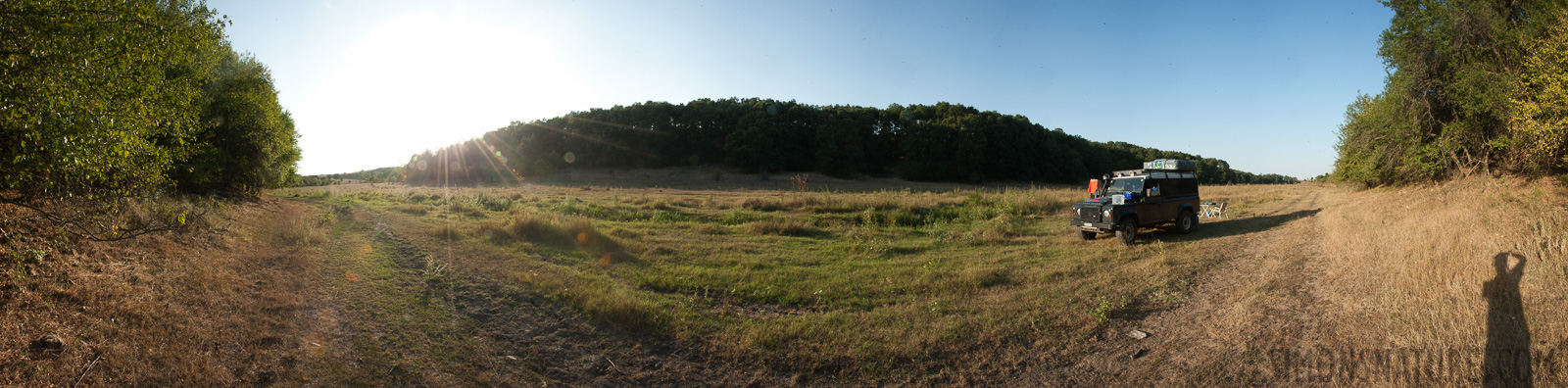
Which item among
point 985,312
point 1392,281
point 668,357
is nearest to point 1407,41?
point 1392,281

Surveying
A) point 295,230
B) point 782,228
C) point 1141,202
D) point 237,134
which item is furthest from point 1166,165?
point 237,134

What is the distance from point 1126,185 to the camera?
45.4ft

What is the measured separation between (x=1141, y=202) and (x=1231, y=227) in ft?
13.8

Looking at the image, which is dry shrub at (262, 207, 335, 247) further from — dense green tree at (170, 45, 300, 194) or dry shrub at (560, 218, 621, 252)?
dense green tree at (170, 45, 300, 194)

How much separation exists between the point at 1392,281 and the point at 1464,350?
7.51 feet

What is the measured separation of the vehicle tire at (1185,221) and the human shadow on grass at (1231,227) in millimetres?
153

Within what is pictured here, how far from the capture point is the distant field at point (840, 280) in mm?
5719

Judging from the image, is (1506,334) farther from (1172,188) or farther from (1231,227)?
(1231,227)

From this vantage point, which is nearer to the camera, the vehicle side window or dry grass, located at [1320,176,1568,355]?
dry grass, located at [1320,176,1568,355]

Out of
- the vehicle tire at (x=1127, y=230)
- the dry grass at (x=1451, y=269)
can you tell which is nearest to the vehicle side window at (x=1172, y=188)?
the vehicle tire at (x=1127, y=230)

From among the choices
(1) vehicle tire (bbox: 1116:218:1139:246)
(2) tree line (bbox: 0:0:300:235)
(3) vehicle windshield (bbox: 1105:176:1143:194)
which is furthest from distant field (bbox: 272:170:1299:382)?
(2) tree line (bbox: 0:0:300:235)

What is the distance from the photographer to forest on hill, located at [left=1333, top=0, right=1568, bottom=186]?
35.1 feet

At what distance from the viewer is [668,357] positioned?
5402 mm

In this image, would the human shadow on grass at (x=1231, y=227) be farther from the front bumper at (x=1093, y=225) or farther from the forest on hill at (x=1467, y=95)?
the forest on hill at (x=1467, y=95)
